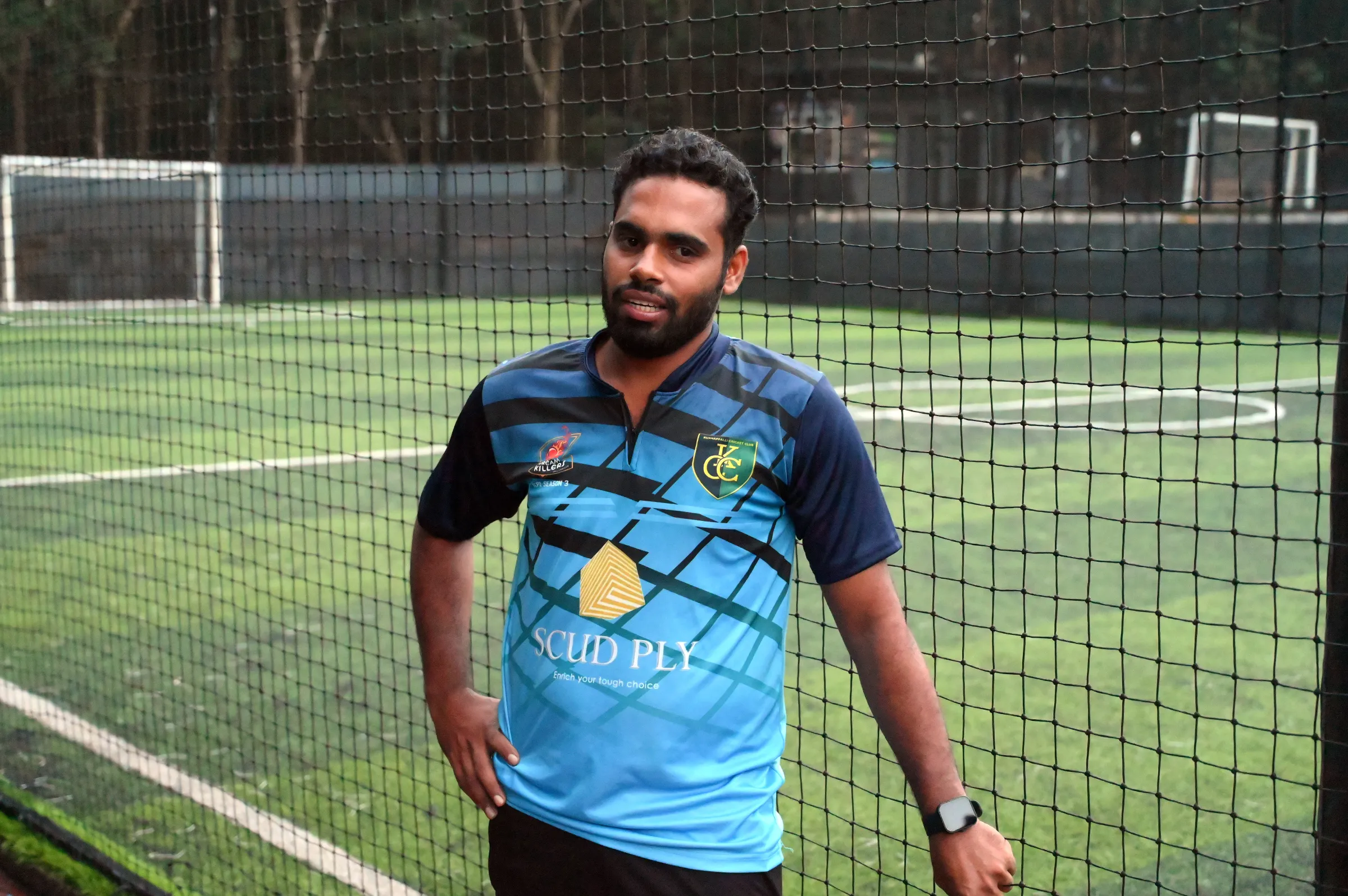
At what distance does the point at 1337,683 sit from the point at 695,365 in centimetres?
Answer: 133

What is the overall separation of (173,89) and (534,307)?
22.7ft

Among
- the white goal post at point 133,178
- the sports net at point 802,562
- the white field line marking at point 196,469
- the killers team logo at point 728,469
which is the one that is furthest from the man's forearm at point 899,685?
the white field line marking at point 196,469

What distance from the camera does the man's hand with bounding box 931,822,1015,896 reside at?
204 cm

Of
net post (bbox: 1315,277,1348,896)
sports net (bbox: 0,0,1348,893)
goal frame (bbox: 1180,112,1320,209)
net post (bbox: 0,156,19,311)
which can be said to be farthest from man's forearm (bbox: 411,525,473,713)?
goal frame (bbox: 1180,112,1320,209)

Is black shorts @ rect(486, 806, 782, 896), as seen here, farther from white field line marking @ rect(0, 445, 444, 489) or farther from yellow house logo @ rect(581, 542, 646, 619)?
white field line marking @ rect(0, 445, 444, 489)

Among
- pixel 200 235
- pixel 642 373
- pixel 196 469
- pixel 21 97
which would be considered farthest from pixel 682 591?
pixel 200 235

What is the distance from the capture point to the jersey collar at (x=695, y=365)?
217cm

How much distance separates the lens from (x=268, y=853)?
4.10m

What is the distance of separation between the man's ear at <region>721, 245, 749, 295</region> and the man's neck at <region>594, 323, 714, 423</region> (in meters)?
0.11

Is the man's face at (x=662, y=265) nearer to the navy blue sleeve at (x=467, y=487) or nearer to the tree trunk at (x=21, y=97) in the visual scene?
the navy blue sleeve at (x=467, y=487)

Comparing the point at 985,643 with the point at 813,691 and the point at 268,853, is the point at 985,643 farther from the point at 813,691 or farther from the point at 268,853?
the point at 268,853

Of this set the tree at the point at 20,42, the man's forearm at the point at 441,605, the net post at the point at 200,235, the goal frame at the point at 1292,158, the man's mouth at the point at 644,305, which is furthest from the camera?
the net post at the point at 200,235

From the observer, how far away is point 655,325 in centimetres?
214

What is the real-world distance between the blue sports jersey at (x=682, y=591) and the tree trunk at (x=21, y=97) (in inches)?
232
